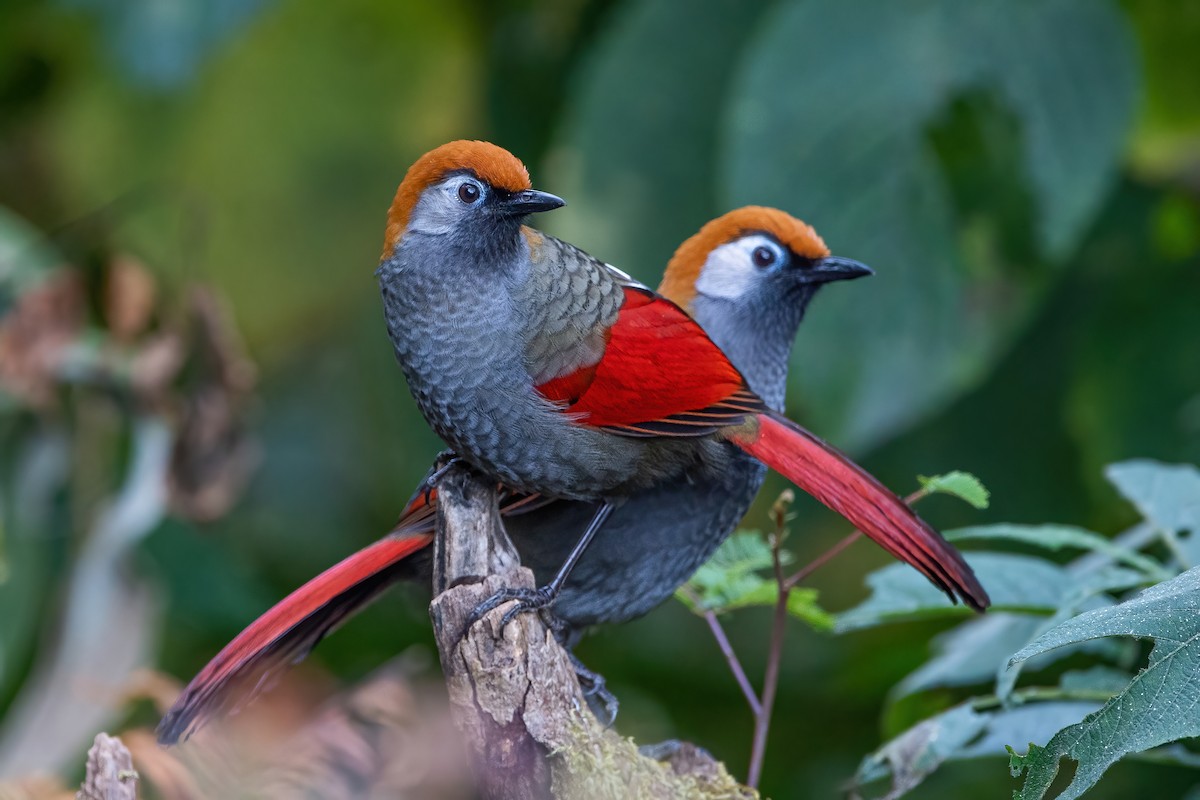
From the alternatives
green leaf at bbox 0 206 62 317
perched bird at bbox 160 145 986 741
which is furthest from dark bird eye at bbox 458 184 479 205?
green leaf at bbox 0 206 62 317

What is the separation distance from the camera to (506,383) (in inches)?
85.4

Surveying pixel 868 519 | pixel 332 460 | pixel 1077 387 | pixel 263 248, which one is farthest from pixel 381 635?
pixel 868 519

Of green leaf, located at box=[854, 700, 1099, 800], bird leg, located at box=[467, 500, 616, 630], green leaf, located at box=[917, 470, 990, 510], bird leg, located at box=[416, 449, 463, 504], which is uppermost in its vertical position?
bird leg, located at box=[416, 449, 463, 504]

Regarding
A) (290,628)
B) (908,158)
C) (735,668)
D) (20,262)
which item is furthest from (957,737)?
(20,262)

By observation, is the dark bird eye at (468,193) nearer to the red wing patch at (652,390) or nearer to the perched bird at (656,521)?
the red wing patch at (652,390)

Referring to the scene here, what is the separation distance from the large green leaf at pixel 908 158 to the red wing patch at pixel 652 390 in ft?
2.39

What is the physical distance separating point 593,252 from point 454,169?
3.89 feet

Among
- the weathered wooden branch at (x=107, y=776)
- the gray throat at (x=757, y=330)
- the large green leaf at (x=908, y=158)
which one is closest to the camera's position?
the weathered wooden branch at (x=107, y=776)

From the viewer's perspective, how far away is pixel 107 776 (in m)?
1.75

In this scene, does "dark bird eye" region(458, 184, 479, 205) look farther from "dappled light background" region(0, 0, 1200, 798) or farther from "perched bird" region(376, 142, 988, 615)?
"dappled light background" region(0, 0, 1200, 798)

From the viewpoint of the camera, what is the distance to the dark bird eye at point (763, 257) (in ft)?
9.23

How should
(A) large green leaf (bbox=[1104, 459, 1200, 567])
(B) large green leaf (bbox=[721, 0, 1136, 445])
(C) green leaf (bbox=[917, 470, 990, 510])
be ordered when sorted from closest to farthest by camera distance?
(C) green leaf (bbox=[917, 470, 990, 510]) → (A) large green leaf (bbox=[1104, 459, 1200, 567]) → (B) large green leaf (bbox=[721, 0, 1136, 445])

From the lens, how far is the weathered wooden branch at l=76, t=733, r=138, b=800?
5.72 feet

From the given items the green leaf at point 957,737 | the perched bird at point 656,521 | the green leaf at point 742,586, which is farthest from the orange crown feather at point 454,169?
the green leaf at point 957,737
